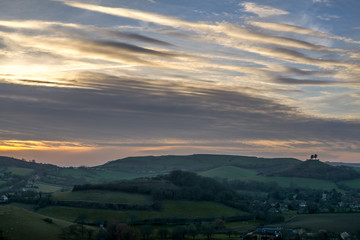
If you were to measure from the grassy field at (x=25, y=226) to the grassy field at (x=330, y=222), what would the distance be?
9194cm

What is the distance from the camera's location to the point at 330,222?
175875 millimetres

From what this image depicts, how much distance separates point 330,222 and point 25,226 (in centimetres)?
11763

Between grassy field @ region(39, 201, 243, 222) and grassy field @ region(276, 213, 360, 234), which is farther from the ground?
grassy field @ region(276, 213, 360, 234)

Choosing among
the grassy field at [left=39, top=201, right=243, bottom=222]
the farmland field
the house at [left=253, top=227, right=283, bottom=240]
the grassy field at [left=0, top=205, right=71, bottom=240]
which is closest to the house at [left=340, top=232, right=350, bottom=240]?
the farmland field

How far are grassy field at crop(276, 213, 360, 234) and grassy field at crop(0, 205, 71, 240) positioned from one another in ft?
302

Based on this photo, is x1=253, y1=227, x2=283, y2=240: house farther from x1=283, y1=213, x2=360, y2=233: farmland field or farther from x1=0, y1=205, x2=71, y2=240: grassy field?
x1=0, y1=205, x2=71, y2=240: grassy field

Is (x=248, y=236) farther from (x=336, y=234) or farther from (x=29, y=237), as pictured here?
(x=29, y=237)

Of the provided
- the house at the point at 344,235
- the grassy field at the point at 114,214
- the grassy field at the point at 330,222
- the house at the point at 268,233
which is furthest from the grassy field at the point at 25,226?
the house at the point at 344,235

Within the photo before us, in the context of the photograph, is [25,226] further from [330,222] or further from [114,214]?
[330,222]

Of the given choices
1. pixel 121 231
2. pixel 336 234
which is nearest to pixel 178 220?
pixel 121 231

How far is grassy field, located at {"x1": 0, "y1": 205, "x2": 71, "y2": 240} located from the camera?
13138cm

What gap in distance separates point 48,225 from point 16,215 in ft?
43.2

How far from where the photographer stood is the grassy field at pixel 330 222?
531 feet

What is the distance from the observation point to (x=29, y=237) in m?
130
